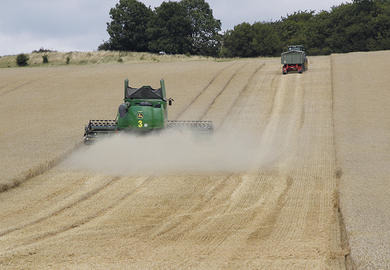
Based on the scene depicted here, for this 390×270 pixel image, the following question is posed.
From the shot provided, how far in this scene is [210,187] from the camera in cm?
1728

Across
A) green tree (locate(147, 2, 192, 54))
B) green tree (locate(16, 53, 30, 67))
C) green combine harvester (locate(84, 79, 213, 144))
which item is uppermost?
green tree (locate(147, 2, 192, 54))

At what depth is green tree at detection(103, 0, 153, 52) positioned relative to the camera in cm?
10931

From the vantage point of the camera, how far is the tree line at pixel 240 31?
93125 millimetres

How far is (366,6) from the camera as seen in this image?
97375 millimetres

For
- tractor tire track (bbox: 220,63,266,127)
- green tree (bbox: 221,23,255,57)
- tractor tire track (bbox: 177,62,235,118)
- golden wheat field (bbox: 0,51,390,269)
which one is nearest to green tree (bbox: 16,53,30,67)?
green tree (bbox: 221,23,255,57)

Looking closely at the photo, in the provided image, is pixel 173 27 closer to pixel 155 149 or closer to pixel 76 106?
pixel 76 106

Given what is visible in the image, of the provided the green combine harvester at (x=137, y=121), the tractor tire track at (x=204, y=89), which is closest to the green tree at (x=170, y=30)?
the tractor tire track at (x=204, y=89)

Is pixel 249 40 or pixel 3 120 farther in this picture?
pixel 249 40

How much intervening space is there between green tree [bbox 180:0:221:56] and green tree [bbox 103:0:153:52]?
8668 mm

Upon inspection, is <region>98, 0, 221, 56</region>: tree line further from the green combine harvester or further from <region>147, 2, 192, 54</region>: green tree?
the green combine harvester

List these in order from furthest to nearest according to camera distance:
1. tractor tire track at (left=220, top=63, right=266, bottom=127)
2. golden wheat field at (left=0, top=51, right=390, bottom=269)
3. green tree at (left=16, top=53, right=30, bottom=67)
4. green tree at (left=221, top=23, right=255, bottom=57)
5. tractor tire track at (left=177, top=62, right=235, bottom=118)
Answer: green tree at (left=221, top=23, right=255, bottom=57) → green tree at (left=16, top=53, right=30, bottom=67) → tractor tire track at (left=177, top=62, right=235, bottom=118) → tractor tire track at (left=220, top=63, right=266, bottom=127) → golden wheat field at (left=0, top=51, right=390, bottom=269)

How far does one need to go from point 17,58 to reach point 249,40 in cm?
4019

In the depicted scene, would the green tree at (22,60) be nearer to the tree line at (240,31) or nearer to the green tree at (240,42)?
the tree line at (240,31)

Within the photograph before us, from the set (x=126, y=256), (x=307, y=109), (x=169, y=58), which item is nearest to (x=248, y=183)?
(x=126, y=256)
